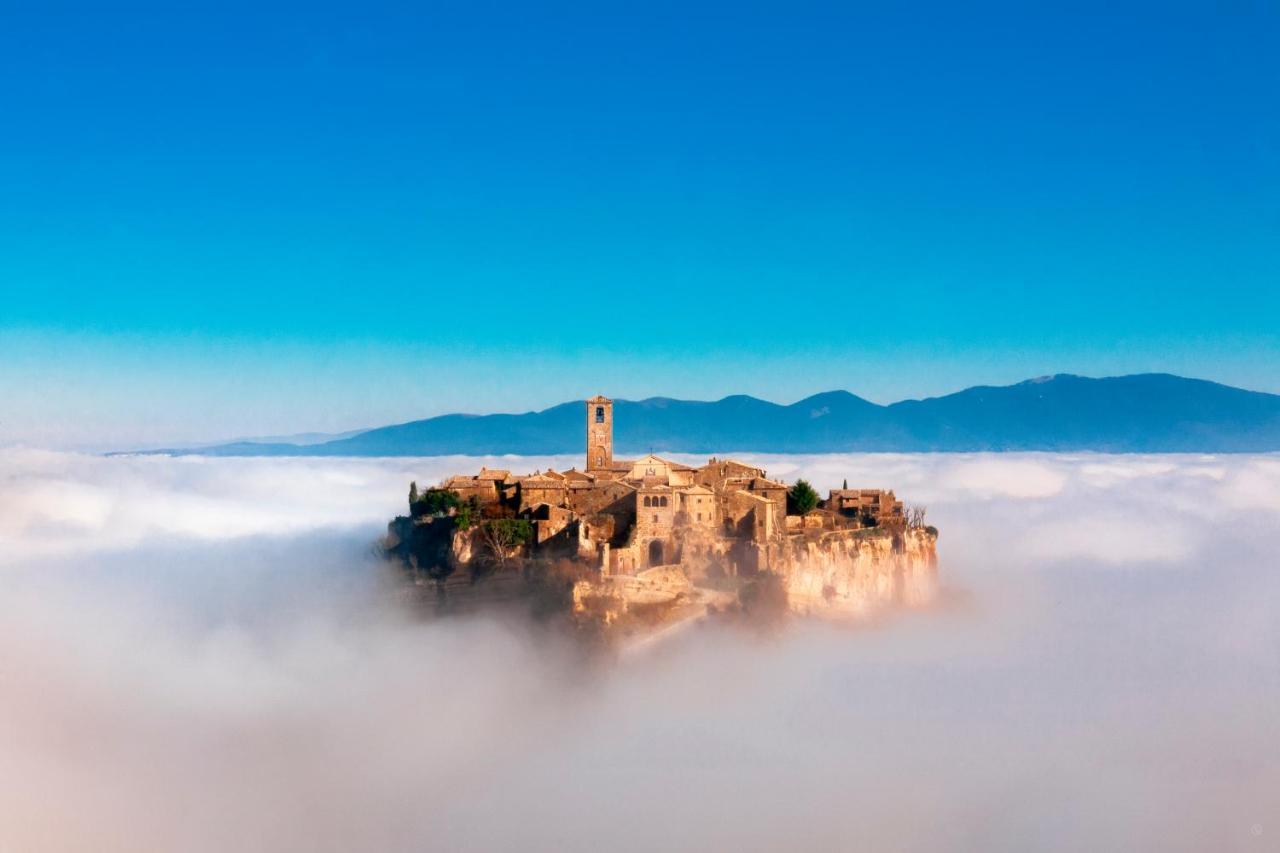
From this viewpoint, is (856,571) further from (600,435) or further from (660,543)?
(600,435)

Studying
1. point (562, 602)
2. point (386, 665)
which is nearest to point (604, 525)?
point (562, 602)

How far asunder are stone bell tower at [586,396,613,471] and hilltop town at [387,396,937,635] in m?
1.43

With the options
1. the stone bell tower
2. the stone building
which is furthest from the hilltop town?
the stone bell tower

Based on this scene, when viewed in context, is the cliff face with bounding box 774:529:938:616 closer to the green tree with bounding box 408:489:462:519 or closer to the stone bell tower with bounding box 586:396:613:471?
the stone bell tower with bounding box 586:396:613:471

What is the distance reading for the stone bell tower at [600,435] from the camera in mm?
62375

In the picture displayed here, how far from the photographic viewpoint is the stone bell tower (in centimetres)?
6238

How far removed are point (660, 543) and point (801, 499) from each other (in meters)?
9.19

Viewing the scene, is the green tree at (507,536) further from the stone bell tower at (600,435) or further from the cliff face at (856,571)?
the cliff face at (856,571)

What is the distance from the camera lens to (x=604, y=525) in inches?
2084

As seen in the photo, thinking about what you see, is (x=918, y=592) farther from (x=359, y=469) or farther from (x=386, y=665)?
(x=359, y=469)

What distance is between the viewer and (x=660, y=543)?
51.5m

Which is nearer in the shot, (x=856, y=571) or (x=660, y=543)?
(x=660, y=543)

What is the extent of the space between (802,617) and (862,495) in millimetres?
11338

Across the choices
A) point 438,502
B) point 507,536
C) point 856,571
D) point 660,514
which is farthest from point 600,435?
point 856,571
